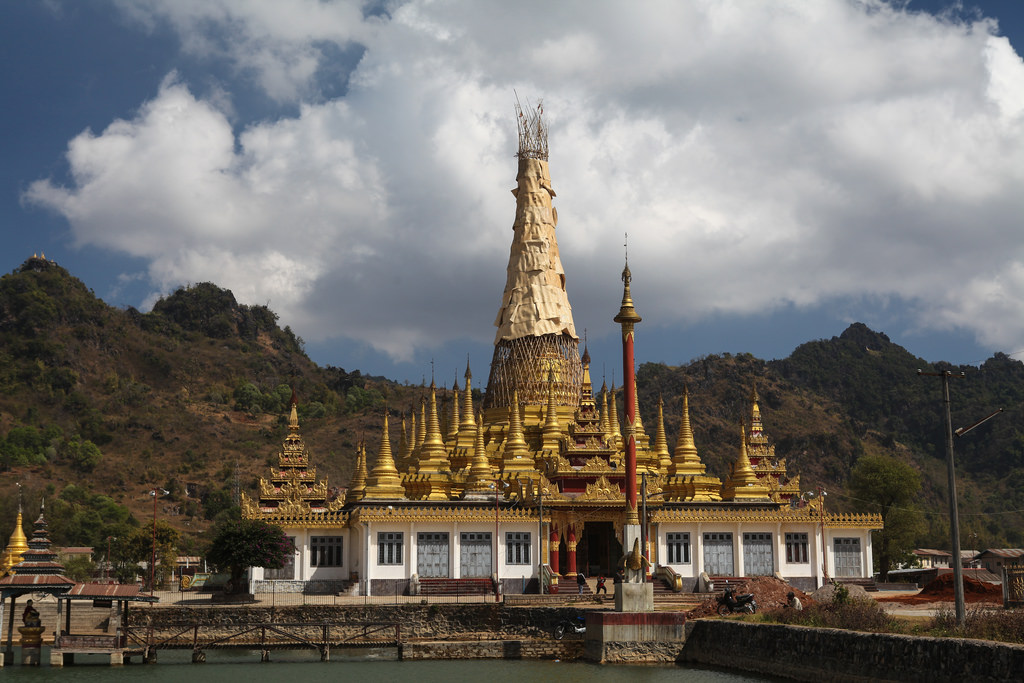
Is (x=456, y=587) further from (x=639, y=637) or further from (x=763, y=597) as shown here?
(x=763, y=597)

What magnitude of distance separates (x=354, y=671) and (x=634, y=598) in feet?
30.0

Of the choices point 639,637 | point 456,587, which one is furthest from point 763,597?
point 456,587

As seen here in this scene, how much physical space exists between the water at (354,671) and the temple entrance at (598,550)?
14604 millimetres

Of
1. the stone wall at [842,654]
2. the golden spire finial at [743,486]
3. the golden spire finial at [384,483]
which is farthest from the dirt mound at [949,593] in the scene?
the golden spire finial at [384,483]

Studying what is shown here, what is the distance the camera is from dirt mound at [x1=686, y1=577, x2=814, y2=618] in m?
39.0

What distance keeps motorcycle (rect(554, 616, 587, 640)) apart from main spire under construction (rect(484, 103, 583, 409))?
22092mm

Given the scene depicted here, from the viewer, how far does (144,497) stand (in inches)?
4323

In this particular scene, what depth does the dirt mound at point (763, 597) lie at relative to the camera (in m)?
39.0

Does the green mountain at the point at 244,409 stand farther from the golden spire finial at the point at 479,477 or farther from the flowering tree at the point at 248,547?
the flowering tree at the point at 248,547

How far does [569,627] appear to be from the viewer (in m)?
39.8

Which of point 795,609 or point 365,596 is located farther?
point 365,596

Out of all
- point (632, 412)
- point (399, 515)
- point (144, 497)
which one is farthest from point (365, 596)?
point (144, 497)

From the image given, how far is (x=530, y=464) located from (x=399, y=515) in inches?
330

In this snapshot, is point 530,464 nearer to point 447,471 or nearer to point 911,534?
point 447,471
